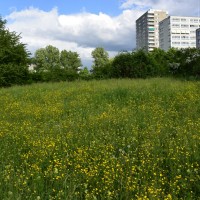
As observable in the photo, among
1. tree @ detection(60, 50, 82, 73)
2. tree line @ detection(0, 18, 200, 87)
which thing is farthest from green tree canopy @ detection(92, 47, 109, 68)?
tree line @ detection(0, 18, 200, 87)

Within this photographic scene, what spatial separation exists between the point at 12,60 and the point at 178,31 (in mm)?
151104

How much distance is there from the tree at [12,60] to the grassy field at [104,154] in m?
19.7

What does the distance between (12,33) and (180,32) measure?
15057 centimetres

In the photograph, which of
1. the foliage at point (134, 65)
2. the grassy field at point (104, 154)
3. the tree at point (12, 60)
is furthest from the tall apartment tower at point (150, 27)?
the grassy field at point (104, 154)

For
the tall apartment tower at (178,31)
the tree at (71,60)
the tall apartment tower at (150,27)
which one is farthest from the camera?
the tall apartment tower at (150,27)

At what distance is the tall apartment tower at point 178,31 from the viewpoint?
166000mm

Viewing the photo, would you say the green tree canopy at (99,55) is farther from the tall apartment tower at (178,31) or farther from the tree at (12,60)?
the tall apartment tower at (178,31)

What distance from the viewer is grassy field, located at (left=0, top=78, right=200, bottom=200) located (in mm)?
3770

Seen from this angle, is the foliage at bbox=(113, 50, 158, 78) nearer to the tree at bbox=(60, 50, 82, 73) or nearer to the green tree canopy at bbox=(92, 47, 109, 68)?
the tree at bbox=(60, 50, 82, 73)

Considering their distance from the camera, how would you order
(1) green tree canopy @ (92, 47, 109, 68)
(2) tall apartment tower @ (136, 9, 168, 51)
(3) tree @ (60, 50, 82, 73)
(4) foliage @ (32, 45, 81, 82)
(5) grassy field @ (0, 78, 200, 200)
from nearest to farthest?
(5) grassy field @ (0, 78, 200, 200) → (4) foliage @ (32, 45, 81, 82) → (3) tree @ (60, 50, 82, 73) → (1) green tree canopy @ (92, 47, 109, 68) → (2) tall apartment tower @ (136, 9, 168, 51)

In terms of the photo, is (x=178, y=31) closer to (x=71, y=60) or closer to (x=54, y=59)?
(x=54, y=59)

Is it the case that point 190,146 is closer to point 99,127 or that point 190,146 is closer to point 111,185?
point 111,185

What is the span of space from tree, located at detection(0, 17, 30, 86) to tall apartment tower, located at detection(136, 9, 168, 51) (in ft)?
505

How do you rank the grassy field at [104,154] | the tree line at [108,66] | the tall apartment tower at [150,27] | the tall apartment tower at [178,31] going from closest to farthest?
the grassy field at [104,154] < the tree line at [108,66] < the tall apartment tower at [178,31] < the tall apartment tower at [150,27]
